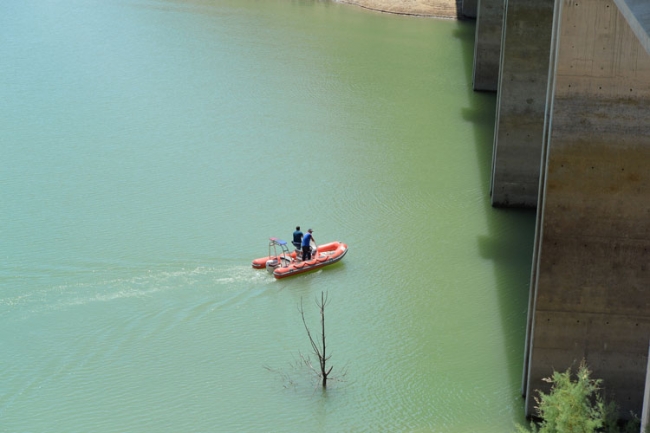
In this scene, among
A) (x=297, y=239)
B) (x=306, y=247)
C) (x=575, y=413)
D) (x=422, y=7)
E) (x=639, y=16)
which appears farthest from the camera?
(x=422, y=7)

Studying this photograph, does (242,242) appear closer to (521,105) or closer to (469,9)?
(521,105)

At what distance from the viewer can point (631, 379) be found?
13.9 metres

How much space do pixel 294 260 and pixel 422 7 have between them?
85.5 ft

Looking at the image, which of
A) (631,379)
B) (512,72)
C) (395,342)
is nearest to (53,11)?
(512,72)

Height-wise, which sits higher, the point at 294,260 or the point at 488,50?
the point at 488,50

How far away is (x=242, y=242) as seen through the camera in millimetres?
19109

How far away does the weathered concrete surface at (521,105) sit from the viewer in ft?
69.8

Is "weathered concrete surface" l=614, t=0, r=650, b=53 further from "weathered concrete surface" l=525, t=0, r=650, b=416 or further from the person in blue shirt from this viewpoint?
the person in blue shirt

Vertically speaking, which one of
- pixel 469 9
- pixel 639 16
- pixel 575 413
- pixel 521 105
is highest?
pixel 469 9

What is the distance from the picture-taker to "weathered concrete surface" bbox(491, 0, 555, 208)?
21.3 metres

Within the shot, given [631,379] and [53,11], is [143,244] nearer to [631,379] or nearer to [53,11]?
[631,379]

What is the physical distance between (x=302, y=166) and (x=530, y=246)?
19.4ft

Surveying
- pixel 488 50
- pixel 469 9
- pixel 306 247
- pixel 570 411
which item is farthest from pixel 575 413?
pixel 469 9

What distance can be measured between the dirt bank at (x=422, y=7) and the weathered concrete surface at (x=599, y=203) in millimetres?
28811
